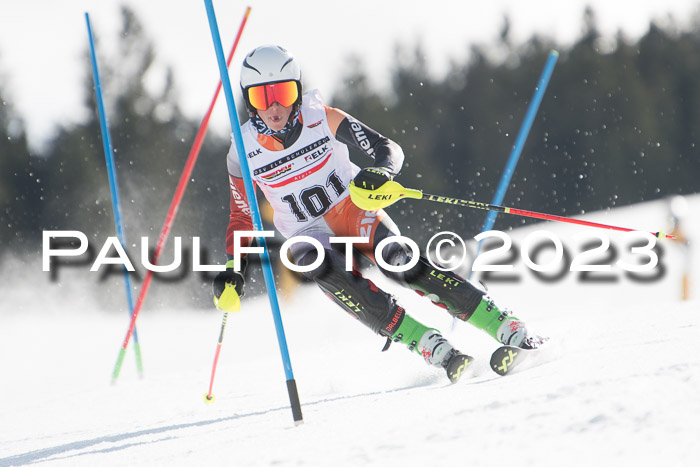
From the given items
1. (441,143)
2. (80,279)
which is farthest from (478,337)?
(441,143)

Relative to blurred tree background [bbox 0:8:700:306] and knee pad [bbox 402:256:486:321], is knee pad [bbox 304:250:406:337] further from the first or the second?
blurred tree background [bbox 0:8:700:306]

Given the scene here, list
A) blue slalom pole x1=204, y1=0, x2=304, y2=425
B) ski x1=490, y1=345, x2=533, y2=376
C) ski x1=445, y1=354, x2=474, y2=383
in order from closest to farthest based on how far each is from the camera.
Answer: blue slalom pole x1=204, y1=0, x2=304, y2=425
ski x1=490, y1=345, x2=533, y2=376
ski x1=445, y1=354, x2=474, y2=383

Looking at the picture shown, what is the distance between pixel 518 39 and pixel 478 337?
28861 mm

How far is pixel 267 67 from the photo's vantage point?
3.17 meters

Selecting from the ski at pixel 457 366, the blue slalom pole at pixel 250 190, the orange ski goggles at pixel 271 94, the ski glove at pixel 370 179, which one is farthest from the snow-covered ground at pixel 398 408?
the orange ski goggles at pixel 271 94

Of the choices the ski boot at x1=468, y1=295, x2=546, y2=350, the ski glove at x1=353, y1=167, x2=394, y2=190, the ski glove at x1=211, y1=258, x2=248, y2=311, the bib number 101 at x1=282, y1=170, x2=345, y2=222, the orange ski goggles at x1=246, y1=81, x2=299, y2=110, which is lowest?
the ski boot at x1=468, y1=295, x2=546, y2=350

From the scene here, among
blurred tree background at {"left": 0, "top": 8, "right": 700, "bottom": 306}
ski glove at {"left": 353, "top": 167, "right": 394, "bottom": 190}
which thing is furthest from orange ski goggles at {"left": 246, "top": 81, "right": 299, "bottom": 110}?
blurred tree background at {"left": 0, "top": 8, "right": 700, "bottom": 306}

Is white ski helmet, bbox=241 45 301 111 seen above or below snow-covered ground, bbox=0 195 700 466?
above

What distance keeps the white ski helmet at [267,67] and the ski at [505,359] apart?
1522 mm

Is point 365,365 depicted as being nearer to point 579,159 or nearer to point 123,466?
point 123,466

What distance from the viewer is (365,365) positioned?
4.33 meters

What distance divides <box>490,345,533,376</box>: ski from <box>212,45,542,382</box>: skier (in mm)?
168

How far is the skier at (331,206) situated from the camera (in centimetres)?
304

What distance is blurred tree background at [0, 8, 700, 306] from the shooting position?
69.8 feet
